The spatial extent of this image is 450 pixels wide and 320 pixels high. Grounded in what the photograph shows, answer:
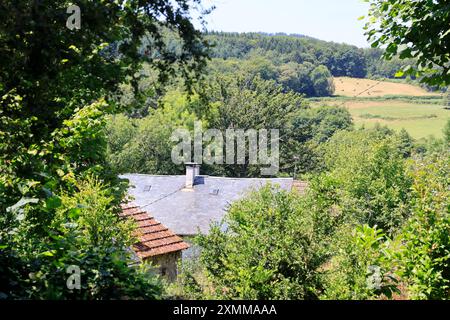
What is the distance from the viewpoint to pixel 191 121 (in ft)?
171

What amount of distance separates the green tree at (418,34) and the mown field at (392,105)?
2784 inches

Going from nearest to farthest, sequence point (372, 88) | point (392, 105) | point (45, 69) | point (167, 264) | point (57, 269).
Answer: point (45, 69), point (57, 269), point (167, 264), point (392, 105), point (372, 88)

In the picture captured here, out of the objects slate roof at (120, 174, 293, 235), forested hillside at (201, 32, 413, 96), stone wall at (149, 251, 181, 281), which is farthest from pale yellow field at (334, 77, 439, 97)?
stone wall at (149, 251, 181, 281)

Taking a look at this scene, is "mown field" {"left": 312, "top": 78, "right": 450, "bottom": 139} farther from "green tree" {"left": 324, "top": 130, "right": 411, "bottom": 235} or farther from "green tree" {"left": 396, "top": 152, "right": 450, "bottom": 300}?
"green tree" {"left": 396, "top": 152, "right": 450, "bottom": 300}

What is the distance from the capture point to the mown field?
258 feet

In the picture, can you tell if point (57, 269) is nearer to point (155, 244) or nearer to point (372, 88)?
point (155, 244)

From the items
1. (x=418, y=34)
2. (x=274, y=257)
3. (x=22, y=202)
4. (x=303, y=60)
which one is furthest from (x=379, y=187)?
(x=303, y=60)

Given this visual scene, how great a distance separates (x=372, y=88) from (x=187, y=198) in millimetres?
72048

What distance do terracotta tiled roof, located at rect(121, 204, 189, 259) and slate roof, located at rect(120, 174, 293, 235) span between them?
8512 mm

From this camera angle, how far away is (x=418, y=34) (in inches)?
295

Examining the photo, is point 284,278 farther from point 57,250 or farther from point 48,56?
point 48,56

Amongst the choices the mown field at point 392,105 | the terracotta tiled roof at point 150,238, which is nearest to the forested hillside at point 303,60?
the mown field at point 392,105

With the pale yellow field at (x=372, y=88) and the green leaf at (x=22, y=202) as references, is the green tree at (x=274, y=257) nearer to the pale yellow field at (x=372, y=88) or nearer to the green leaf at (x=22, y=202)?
the green leaf at (x=22, y=202)
